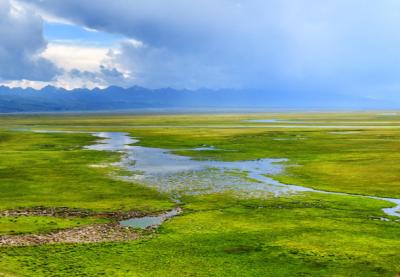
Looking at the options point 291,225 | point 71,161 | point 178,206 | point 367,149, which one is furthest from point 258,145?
point 291,225

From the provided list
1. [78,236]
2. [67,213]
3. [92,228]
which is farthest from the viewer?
[67,213]

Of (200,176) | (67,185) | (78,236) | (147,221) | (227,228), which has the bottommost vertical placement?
(147,221)

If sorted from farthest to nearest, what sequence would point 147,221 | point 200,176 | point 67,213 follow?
point 200,176
point 67,213
point 147,221

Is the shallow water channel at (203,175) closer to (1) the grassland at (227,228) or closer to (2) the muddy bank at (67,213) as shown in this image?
(2) the muddy bank at (67,213)

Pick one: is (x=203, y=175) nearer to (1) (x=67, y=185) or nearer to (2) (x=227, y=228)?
(1) (x=67, y=185)

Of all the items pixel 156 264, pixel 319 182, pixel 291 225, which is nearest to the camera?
pixel 156 264

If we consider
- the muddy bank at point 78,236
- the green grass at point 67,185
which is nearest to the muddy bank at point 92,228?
the muddy bank at point 78,236

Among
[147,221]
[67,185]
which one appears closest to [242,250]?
[147,221]

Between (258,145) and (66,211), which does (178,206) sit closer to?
(66,211)

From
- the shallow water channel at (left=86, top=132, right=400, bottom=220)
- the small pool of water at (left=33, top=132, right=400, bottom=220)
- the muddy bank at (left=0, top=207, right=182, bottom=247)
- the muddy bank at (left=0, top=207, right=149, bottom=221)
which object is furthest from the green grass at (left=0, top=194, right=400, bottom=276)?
the shallow water channel at (left=86, top=132, right=400, bottom=220)

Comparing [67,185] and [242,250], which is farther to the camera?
[67,185]

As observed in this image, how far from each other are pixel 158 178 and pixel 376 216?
35552mm

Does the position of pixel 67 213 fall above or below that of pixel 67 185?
below

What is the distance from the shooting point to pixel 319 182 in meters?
66.4
